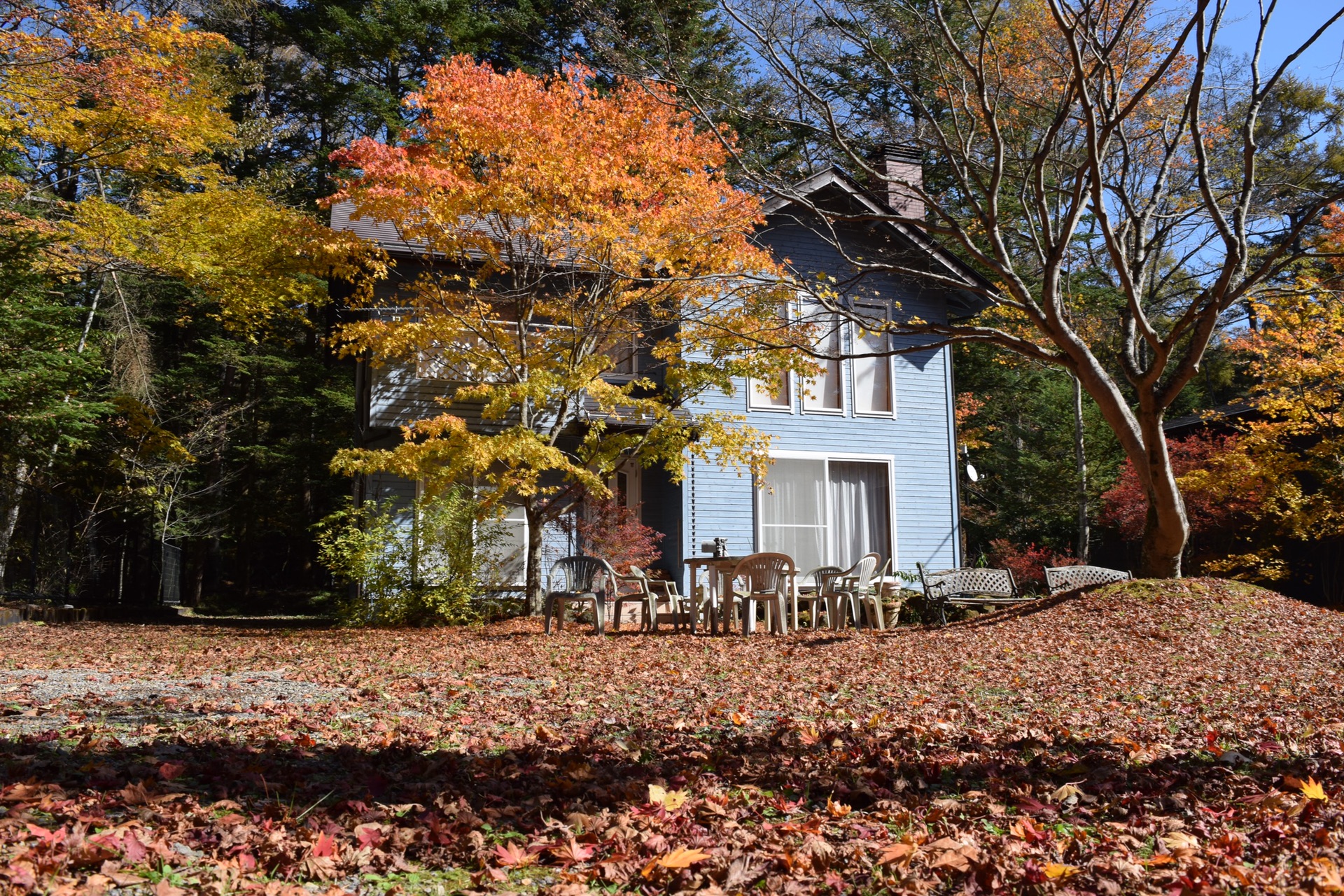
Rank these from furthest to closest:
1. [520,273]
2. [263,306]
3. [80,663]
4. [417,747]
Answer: [263,306]
[520,273]
[80,663]
[417,747]

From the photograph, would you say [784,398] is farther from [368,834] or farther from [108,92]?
[368,834]

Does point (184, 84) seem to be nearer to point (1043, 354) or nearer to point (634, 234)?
→ point (634, 234)

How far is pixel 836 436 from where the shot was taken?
1535cm

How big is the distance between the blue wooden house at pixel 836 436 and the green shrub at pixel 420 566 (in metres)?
1.36

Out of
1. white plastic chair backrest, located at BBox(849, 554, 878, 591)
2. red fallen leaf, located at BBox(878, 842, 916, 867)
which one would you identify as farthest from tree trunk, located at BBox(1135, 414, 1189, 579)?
red fallen leaf, located at BBox(878, 842, 916, 867)

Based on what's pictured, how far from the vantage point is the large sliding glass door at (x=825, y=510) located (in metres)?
15.0

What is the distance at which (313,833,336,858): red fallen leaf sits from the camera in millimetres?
2846

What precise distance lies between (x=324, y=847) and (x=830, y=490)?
42.4ft

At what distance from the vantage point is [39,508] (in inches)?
634

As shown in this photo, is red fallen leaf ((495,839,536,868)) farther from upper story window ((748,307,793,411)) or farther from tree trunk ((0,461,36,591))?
tree trunk ((0,461,36,591))

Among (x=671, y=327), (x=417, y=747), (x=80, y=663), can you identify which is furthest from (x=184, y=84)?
(x=417, y=747)

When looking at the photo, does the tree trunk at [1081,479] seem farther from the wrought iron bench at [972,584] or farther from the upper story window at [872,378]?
the wrought iron bench at [972,584]

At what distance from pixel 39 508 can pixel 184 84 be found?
23.9 ft

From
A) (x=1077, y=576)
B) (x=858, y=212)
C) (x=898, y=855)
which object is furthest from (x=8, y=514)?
(x=898, y=855)
